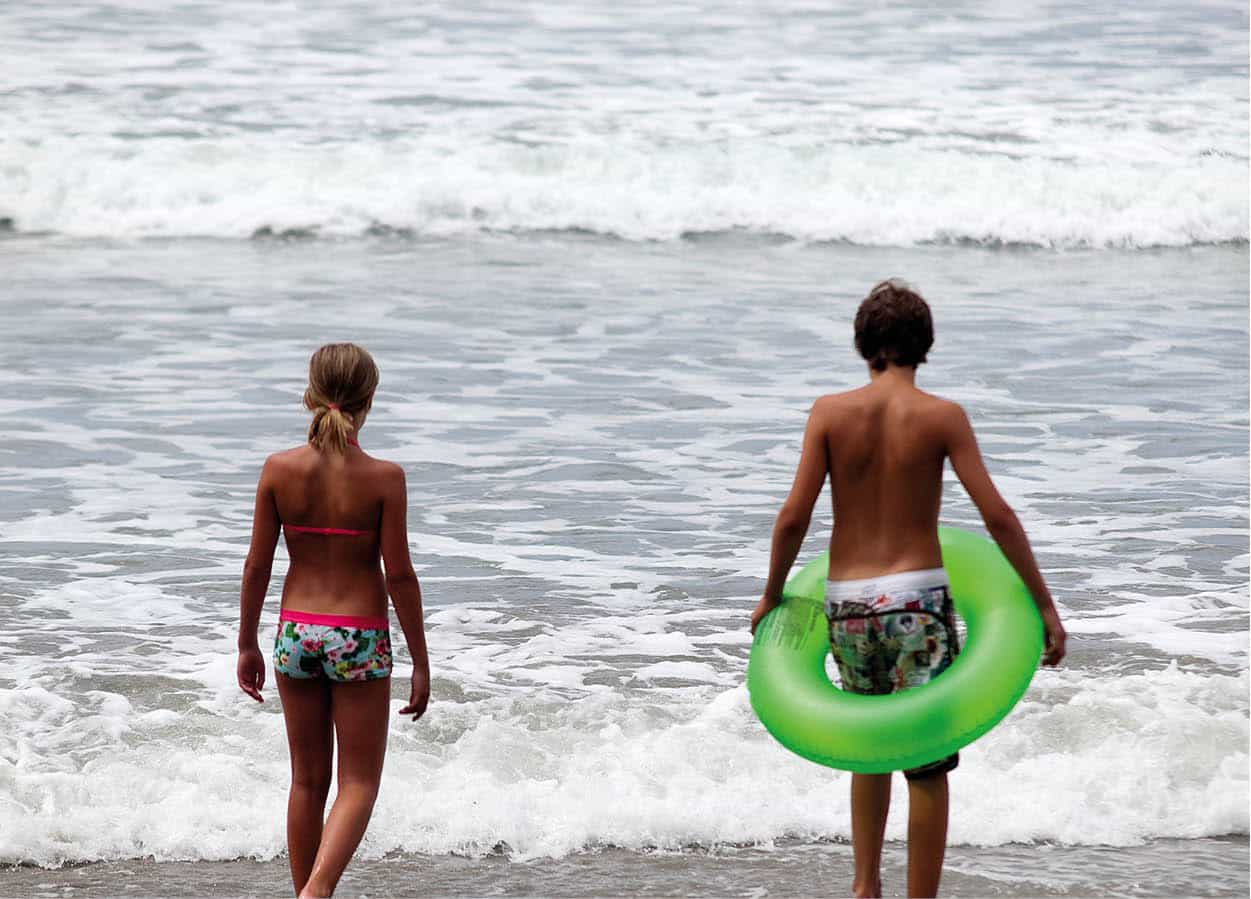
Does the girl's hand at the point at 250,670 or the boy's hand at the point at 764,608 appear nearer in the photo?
the boy's hand at the point at 764,608

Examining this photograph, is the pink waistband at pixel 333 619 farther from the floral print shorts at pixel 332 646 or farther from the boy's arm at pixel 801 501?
the boy's arm at pixel 801 501

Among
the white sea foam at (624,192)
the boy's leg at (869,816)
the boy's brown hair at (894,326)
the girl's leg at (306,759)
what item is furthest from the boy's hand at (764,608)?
the white sea foam at (624,192)

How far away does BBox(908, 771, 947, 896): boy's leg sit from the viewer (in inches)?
147

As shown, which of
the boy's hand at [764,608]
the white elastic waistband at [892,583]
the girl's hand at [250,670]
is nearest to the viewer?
the white elastic waistband at [892,583]

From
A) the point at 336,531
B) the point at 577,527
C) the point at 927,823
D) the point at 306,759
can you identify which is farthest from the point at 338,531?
the point at 577,527

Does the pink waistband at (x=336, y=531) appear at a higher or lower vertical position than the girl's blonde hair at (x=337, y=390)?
lower

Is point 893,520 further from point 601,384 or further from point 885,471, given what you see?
point 601,384

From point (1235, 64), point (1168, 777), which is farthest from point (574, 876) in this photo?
point (1235, 64)

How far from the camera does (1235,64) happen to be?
2288 cm

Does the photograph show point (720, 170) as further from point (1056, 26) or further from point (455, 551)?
point (455, 551)

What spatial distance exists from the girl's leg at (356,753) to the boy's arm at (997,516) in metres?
1.39

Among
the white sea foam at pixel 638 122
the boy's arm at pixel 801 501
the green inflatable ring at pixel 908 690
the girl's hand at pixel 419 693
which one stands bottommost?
the girl's hand at pixel 419 693

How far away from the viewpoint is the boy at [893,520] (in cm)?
364

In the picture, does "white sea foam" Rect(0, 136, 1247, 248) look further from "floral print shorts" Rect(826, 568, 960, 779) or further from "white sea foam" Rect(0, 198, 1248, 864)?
"floral print shorts" Rect(826, 568, 960, 779)
